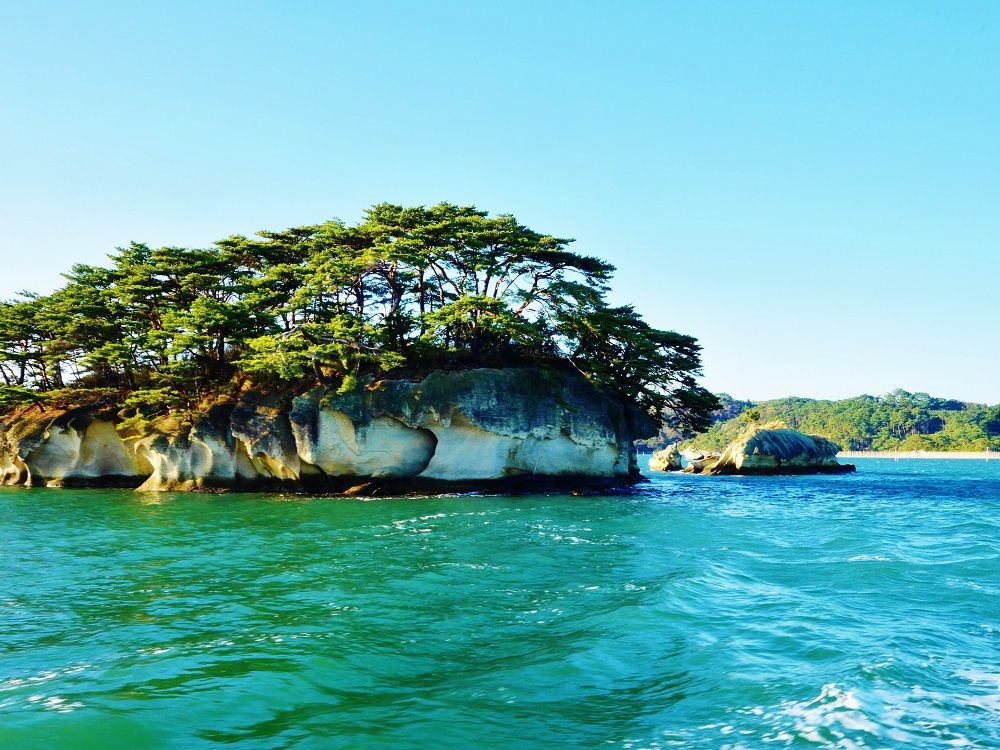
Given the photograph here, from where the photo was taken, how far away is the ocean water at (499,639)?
19.5 feet

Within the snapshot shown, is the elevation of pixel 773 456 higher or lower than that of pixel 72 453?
lower

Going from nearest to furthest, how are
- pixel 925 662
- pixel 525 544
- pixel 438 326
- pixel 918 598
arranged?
pixel 925 662 → pixel 918 598 → pixel 525 544 → pixel 438 326

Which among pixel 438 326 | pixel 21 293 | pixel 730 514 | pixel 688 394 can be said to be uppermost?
pixel 21 293

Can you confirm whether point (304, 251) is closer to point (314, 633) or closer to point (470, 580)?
point (470, 580)

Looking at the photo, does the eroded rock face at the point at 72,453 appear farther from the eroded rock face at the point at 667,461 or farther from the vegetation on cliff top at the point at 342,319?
the eroded rock face at the point at 667,461

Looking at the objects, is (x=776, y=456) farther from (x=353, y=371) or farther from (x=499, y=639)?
(x=499, y=639)

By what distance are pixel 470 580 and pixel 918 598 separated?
7.26m

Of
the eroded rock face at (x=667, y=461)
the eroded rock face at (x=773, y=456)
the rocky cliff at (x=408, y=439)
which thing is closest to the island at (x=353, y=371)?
the rocky cliff at (x=408, y=439)

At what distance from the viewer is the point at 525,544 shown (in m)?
15.6

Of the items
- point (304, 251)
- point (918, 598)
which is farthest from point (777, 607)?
point (304, 251)

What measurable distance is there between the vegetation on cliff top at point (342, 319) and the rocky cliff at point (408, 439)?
133cm

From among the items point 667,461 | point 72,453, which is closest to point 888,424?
point 667,461

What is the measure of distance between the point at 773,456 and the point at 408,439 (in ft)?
110

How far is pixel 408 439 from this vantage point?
96.3 feet
